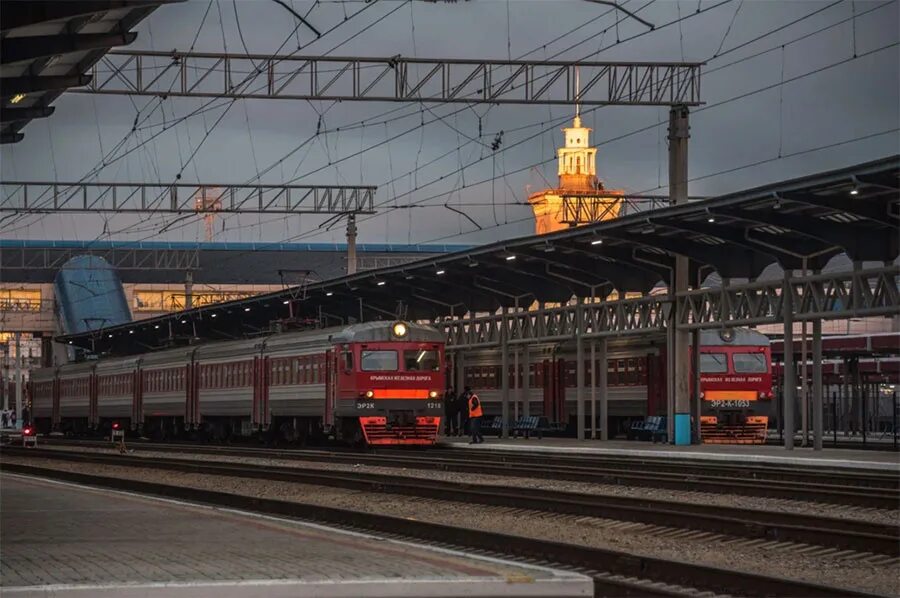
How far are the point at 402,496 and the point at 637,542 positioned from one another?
7.50 m

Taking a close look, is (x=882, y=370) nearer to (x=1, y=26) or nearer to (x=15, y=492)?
(x=15, y=492)

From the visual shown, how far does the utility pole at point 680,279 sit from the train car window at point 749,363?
16.9 ft

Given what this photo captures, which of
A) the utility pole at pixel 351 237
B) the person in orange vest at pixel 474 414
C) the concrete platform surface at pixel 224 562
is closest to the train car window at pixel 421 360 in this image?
the person in orange vest at pixel 474 414

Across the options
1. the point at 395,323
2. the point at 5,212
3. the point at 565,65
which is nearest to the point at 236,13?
the point at 565,65

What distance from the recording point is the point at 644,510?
1714cm

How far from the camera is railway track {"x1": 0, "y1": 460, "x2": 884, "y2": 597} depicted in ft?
38.3

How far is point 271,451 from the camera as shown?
37781 millimetres

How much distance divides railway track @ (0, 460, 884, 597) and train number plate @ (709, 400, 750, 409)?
21618mm

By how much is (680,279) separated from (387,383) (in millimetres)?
7434

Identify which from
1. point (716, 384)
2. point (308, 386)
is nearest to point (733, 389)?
point (716, 384)

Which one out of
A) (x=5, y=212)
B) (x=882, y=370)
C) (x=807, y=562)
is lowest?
(x=807, y=562)

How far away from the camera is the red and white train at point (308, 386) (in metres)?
36.8

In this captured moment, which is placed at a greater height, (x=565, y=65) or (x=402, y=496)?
(x=565, y=65)

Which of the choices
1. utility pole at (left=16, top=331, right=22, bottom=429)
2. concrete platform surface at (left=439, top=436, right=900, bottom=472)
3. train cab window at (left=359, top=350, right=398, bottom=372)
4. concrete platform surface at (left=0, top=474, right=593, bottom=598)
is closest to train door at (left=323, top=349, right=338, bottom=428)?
train cab window at (left=359, top=350, right=398, bottom=372)
